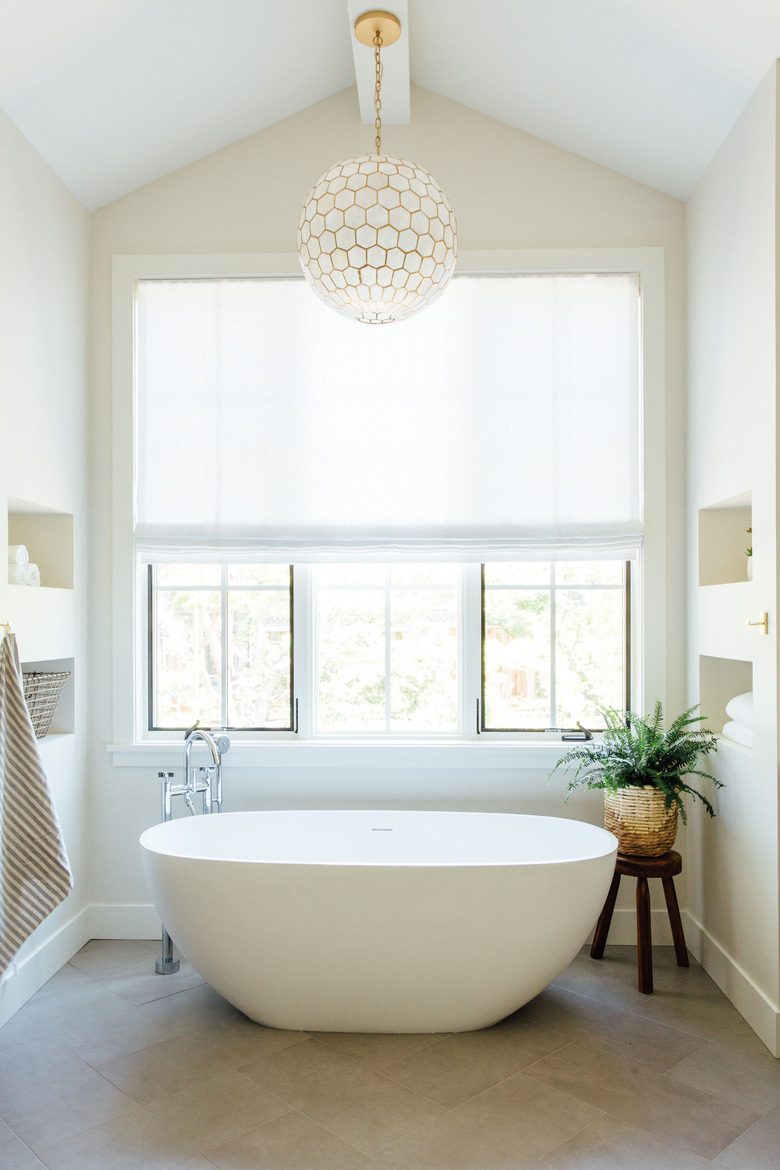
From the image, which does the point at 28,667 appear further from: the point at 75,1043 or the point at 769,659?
the point at 769,659

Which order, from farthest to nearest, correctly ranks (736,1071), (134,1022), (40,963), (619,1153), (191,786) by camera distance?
(191,786)
(40,963)
(134,1022)
(736,1071)
(619,1153)

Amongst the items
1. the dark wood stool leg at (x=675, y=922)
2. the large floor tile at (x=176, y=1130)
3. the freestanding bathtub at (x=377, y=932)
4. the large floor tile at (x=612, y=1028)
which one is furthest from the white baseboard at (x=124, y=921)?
the dark wood stool leg at (x=675, y=922)

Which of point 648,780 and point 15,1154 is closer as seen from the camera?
point 15,1154

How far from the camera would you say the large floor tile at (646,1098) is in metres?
2.13

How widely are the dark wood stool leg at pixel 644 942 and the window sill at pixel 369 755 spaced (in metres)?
0.59

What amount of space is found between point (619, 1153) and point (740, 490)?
1.91m

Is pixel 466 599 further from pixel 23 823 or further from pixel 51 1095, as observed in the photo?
pixel 51 1095

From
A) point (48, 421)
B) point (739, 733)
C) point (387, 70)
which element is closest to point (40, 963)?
point (48, 421)

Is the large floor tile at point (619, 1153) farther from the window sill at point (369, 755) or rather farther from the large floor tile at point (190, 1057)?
the window sill at point (369, 755)

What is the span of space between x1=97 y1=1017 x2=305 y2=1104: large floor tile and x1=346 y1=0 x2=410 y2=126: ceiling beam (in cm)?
314

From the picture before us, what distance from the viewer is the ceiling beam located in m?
2.64

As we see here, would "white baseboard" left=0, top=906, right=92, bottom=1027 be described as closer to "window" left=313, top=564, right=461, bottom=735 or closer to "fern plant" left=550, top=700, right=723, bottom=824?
"window" left=313, top=564, right=461, bottom=735

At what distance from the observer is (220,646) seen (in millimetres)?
3516

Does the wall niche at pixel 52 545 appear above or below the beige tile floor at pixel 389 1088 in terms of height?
above
